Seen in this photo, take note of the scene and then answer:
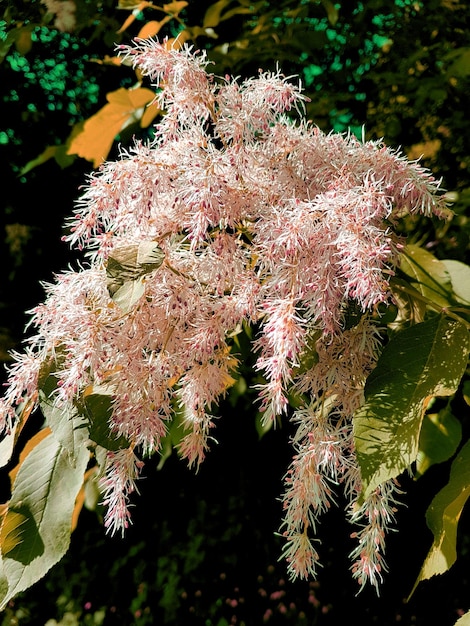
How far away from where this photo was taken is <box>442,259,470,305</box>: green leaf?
0.94 m

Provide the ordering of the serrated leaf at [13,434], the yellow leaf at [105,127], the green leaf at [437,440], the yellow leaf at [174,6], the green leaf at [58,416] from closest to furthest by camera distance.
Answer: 1. the green leaf at [58,416]
2. the serrated leaf at [13,434]
3. the green leaf at [437,440]
4. the yellow leaf at [105,127]
5. the yellow leaf at [174,6]

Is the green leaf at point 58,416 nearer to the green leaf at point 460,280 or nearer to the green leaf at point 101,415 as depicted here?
the green leaf at point 101,415

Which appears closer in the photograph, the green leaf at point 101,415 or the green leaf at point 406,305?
the green leaf at point 101,415

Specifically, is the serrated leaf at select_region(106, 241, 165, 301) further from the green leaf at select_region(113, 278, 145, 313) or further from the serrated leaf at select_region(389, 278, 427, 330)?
the serrated leaf at select_region(389, 278, 427, 330)

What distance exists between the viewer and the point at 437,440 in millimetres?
1086

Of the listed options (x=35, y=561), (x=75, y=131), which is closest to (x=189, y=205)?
(x=35, y=561)

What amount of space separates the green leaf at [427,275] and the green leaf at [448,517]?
264 mm

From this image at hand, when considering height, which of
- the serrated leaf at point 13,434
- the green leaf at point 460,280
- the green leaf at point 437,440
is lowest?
the green leaf at point 437,440

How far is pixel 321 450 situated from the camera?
0.77 metres

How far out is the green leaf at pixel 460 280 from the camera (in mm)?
942

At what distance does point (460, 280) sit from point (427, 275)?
0.06 metres

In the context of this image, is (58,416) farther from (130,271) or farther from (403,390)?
(403,390)

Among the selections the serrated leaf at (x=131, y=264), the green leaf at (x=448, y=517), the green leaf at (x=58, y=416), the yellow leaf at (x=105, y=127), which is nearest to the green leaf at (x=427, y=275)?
the green leaf at (x=448, y=517)

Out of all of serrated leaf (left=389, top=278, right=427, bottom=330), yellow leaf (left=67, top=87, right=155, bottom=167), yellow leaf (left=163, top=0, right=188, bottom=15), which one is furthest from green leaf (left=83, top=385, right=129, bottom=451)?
yellow leaf (left=163, top=0, right=188, bottom=15)
